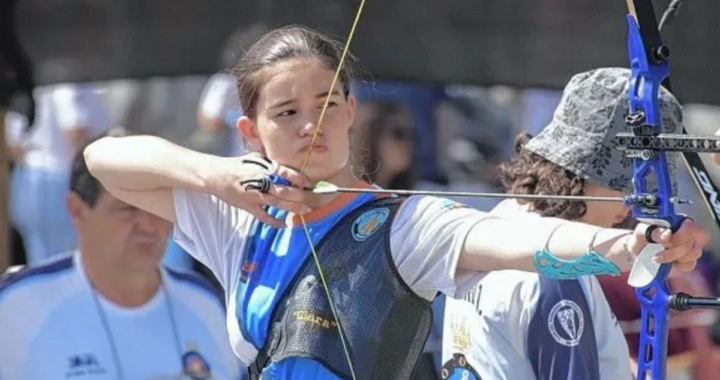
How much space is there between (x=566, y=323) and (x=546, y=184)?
0.26m

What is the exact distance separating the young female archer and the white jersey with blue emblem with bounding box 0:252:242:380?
1577 mm

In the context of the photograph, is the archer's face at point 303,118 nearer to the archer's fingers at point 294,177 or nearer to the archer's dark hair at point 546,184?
the archer's fingers at point 294,177

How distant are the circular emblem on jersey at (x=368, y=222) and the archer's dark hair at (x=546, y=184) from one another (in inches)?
16.1

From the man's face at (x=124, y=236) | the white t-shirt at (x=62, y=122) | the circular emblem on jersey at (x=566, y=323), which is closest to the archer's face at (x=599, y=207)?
the circular emblem on jersey at (x=566, y=323)

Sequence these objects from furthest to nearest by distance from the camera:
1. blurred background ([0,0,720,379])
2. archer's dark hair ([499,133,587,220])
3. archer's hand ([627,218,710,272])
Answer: blurred background ([0,0,720,379]) → archer's dark hair ([499,133,587,220]) → archer's hand ([627,218,710,272])

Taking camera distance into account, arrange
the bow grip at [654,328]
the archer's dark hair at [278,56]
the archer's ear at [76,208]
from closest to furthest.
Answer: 1. the bow grip at [654,328]
2. the archer's dark hair at [278,56]
3. the archer's ear at [76,208]

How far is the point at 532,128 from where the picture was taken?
5090 millimetres

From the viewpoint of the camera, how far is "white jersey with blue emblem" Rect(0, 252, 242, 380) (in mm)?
4156

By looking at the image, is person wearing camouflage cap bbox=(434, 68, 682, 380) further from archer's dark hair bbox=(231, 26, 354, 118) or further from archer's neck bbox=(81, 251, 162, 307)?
archer's neck bbox=(81, 251, 162, 307)

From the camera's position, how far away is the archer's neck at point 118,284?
435cm

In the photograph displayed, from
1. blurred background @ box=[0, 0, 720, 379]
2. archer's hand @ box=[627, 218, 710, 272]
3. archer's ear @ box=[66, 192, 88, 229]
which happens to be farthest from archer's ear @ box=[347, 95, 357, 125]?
archer's ear @ box=[66, 192, 88, 229]

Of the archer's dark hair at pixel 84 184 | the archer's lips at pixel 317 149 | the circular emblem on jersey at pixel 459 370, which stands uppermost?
the archer's lips at pixel 317 149

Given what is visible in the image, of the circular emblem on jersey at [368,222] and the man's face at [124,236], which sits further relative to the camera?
the man's face at [124,236]

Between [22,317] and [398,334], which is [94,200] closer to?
[22,317]
